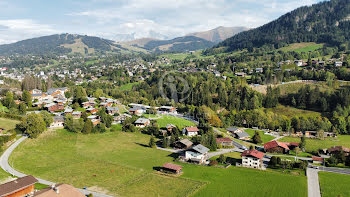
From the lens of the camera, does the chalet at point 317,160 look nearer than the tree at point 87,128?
Yes

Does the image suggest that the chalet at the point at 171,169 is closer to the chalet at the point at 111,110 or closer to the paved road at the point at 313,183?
the paved road at the point at 313,183

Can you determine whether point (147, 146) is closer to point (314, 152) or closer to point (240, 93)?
point (314, 152)

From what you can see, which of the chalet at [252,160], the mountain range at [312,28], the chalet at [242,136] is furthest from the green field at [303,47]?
the chalet at [252,160]

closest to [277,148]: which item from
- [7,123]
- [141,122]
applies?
[141,122]

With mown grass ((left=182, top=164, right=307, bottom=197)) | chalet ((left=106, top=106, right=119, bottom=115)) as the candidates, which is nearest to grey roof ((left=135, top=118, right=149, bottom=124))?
chalet ((left=106, top=106, right=119, bottom=115))

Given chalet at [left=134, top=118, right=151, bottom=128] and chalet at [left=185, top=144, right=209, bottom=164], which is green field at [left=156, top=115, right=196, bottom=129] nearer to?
chalet at [left=134, top=118, right=151, bottom=128]

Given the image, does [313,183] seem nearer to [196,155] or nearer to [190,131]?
[196,155]

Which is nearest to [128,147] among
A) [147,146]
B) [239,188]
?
[147,146]
